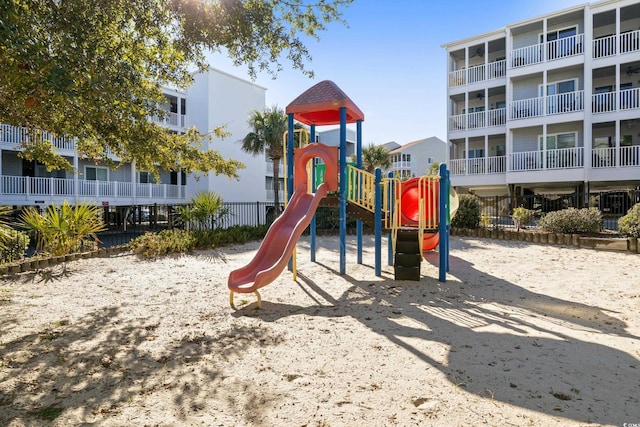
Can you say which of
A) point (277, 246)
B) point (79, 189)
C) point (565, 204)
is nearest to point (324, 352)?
point (277, 246)

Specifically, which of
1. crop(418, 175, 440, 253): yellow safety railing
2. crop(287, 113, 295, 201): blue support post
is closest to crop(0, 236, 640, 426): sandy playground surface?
crop(418, 175, 440, 253): yellow safety railing

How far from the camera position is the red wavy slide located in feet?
18.3

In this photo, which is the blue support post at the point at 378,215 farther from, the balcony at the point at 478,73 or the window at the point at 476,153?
the window at the point at 476,153

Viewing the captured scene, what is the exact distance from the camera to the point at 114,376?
125 inches

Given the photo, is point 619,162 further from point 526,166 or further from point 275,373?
point 275,373

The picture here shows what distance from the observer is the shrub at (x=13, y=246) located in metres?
7.77

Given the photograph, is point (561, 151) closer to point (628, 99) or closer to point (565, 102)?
point (565, 102)

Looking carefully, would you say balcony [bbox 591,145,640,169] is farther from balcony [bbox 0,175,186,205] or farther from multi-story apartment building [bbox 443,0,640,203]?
balcony [bbox 0,175,186,205]

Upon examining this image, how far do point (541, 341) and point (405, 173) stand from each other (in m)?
47.4

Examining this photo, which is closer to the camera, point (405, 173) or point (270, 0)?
point (270, 0)

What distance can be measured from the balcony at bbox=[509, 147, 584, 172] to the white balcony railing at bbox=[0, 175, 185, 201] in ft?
74.6

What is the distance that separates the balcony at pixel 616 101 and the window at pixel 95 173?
30.4 metres

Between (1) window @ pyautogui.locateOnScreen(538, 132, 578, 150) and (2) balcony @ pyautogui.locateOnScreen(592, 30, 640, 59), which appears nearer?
(2) balcony @ pyautogui.locateOnScreen(592, 30, 640, 59)

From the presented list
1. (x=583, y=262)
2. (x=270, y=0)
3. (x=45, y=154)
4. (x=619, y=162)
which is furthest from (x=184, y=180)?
(x=619, y=162)
